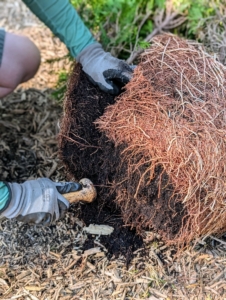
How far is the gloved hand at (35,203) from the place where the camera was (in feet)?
4.95

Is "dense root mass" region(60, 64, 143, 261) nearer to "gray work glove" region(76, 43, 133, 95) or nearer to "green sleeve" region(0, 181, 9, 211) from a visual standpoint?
"gray work glove" region(76, 43, 133, 95)

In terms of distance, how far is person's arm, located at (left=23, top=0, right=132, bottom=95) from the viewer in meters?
1.77

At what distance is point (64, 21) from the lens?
1920 millimetres

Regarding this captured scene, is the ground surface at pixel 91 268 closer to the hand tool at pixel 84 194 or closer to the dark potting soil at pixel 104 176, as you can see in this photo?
the dark potting soil at pixel 104 176

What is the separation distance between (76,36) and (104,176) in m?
0.71

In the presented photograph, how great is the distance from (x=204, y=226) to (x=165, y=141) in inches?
14.1

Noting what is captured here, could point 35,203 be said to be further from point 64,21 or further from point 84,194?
point 64,21

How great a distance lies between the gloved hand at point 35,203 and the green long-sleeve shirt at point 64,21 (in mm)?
719

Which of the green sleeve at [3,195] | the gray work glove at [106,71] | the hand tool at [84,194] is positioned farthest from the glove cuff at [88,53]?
the green sleeve at [3,195]

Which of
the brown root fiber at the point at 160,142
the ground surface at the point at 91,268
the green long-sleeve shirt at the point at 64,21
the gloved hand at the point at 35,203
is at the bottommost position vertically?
the ground surface at the point at 91,268

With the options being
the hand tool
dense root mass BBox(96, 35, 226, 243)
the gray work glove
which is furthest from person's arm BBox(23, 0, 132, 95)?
the hand tool

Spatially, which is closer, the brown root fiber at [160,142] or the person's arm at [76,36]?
the brown root fiber at [160,142]

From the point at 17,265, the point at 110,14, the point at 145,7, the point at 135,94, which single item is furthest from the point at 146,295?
the point at 145,7

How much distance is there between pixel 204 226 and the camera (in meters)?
1.50
